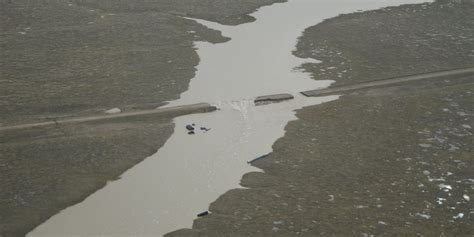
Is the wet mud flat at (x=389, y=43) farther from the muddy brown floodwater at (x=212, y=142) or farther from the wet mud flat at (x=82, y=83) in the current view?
the wet mud flat at (x=82, y=83)

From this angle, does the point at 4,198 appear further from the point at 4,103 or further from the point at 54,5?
the point at 54,5

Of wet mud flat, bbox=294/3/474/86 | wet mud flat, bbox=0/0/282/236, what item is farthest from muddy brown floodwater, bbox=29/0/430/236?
wet mud flat, bbox=294/3/474/86

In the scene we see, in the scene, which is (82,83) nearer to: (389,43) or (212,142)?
(212,142)

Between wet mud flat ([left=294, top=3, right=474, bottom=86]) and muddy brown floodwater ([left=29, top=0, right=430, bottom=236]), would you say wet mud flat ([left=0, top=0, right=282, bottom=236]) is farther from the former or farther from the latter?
wet mud flat ([left=294, top=3, right=474, bottom=86])

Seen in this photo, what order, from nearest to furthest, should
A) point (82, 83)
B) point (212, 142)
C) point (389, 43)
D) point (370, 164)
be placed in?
point (370, 164), point (212, 142), point (82, 83), point (389, 43)

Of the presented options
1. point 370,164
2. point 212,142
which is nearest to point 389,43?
point 370,164

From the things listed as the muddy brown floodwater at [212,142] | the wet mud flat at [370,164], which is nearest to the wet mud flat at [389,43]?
the wet mud flat at [370,164]

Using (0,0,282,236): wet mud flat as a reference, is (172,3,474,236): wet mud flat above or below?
below
